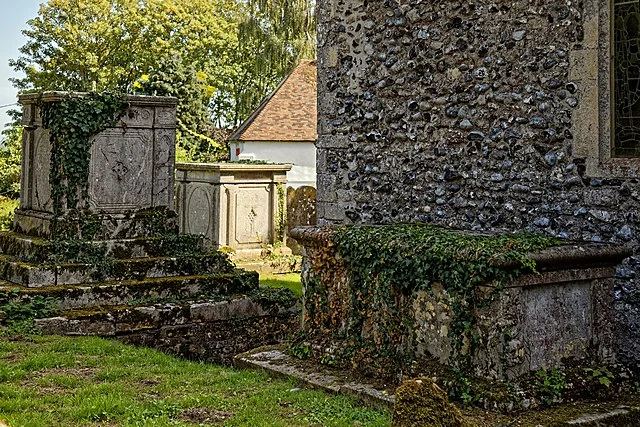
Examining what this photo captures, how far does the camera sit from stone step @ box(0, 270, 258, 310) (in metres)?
8.81

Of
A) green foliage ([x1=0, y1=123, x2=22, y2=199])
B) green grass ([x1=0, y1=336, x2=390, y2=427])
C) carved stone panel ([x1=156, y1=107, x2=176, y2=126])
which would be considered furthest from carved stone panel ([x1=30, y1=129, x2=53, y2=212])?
green foliage ([x1=0, y1=123, x2=22, y2=199])

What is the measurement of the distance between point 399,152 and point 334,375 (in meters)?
3.09

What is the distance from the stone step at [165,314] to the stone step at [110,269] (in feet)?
1.86

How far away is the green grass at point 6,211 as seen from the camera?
1641cm

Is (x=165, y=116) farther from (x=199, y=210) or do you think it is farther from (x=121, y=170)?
(x=199, y=210)

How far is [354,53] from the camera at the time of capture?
9.48 meters

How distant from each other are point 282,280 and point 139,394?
27.5 feet

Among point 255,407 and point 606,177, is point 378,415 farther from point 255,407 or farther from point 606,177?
point 606,177

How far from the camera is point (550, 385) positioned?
586cm

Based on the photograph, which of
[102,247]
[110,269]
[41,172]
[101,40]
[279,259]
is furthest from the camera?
[101,40]

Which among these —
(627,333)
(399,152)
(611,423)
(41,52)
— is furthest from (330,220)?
(41,52)

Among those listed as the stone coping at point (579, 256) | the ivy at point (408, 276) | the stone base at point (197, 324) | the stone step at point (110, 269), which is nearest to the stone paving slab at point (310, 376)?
the ivy at point (408, 276)

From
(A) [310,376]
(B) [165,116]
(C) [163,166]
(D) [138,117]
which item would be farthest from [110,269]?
(A) [310,376]

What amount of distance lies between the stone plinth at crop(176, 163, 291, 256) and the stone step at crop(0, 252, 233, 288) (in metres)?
4.77
